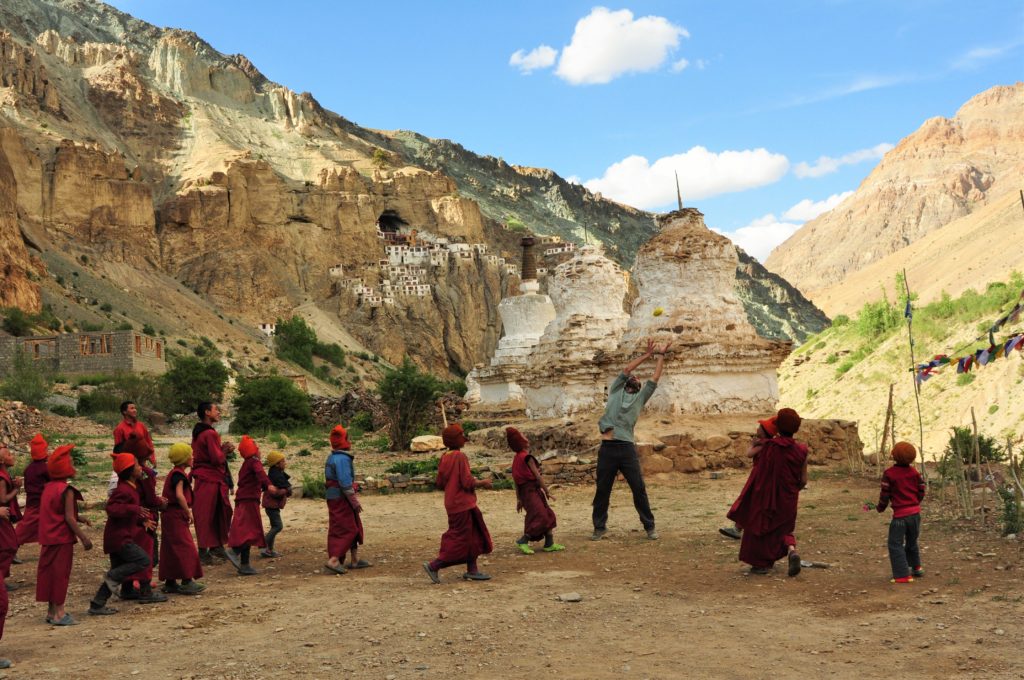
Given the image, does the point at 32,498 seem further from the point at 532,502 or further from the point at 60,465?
the point at 532,502

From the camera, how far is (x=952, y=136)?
160000mm

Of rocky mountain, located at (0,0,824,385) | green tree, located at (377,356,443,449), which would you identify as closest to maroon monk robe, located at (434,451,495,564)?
green tree, located at (377,356,443,449)

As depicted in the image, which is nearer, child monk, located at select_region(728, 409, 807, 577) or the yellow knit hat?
child monk, located at select_region(728, 409, 807, 577)

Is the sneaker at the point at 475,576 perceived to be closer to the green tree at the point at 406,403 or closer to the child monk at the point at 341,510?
the child monk at the point at 341,510

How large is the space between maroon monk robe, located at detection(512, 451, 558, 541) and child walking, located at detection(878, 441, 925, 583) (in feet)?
9.68

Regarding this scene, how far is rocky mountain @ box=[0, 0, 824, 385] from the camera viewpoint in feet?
219

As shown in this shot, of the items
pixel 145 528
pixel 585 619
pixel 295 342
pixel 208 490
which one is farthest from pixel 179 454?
pixel 295 342

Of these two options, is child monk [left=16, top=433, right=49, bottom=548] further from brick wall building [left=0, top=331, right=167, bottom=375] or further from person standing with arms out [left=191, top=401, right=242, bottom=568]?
brick wall building [left=0, top=331, right=167, bottom=375]

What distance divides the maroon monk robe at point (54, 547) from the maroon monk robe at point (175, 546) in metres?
0.86

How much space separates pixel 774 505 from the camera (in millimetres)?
7062

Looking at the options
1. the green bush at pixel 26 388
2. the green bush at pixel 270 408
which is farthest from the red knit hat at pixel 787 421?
the green bush at pixel 26 388

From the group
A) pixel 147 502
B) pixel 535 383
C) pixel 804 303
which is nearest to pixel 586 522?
pixel 147 502

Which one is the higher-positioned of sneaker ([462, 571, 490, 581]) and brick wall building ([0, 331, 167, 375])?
brick wall building ([0, 331, 167, 375])

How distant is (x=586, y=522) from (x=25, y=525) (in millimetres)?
5603
